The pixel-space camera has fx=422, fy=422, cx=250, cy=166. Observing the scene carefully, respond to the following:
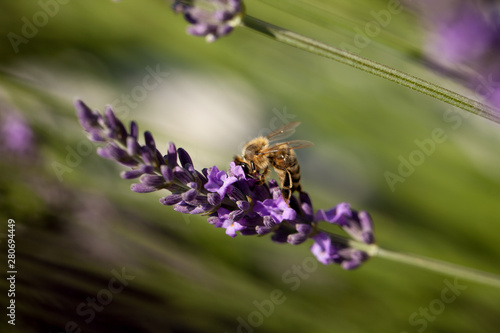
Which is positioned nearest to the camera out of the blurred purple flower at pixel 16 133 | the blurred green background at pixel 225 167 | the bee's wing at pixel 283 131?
the bee's wing at pixel 283 131

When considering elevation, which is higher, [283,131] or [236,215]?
[283,131]

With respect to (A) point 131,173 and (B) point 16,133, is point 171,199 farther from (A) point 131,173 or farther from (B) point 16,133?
(B) point 16,133

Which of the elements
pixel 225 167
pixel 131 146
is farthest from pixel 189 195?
pixel 225 167

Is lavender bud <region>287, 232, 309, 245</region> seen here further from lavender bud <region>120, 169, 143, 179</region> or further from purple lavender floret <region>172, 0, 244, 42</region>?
purple lavender floret <region>172, 0, 244, 42</region>

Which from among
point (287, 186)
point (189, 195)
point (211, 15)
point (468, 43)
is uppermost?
point (468, 43)

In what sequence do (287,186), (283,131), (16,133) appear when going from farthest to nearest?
(16,133) < (283,131) < (287,186)

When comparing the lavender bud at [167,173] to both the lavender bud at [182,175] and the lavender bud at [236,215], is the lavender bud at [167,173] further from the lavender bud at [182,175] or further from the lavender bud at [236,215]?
the lavender bud at [236,215]

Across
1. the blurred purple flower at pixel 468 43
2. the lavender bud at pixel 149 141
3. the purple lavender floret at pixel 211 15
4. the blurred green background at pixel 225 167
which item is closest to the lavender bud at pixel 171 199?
the lavender bud at pixel 149 141
